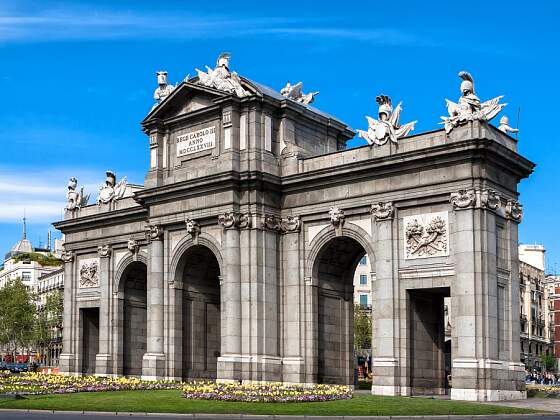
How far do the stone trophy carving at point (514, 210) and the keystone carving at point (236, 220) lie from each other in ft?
48.8

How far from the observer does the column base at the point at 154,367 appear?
5436 centimetres

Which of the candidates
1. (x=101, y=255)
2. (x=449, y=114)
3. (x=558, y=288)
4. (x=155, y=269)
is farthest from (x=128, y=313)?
(x=558, y=288)

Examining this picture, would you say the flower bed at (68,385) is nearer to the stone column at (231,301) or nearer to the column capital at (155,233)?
the stone column at (231,301)

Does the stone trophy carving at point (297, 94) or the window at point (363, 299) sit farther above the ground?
the stone trophy carving at point (297, 94)

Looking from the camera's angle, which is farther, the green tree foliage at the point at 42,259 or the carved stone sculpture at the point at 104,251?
the green tree foliage at the point at 42,259

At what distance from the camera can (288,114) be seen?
53688mm

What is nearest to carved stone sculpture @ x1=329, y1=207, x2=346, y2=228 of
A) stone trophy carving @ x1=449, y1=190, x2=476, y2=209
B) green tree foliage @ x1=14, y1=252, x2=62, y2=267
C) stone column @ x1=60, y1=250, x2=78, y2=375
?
stone trophy carving @ x1=449, y1=190, x2=476, y2=209

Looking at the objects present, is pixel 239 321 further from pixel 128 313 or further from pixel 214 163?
pixel 128 313

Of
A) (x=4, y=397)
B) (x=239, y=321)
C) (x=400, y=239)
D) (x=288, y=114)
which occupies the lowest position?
(x=4, y=397)

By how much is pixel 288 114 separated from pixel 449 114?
11.7 metres

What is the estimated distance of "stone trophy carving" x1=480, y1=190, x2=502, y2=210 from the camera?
43531mm

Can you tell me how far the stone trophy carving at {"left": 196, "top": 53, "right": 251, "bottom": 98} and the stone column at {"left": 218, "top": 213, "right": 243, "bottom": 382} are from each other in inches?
302

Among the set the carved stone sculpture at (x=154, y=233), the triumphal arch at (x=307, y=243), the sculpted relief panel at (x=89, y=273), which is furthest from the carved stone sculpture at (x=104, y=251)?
the carved stone sculpture at (x=154, y=233)

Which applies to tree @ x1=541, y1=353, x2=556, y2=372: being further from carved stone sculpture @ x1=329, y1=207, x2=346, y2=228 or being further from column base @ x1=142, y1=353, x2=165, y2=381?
carved stone sculpture @ x1=329, y1=207, x2=346, y2=228
